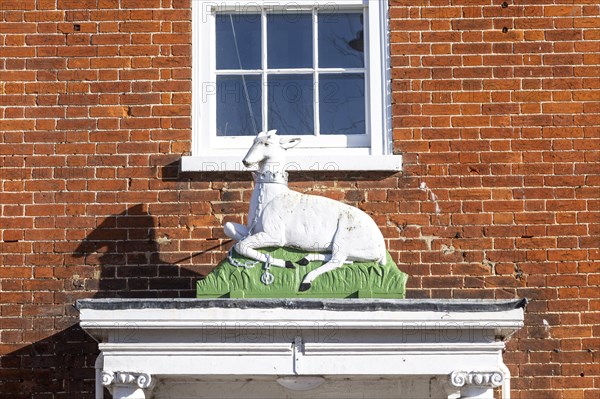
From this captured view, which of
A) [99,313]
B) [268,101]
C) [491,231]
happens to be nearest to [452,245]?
[491,231]

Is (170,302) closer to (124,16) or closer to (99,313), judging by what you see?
(99,313)

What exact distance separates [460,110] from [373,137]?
681mm

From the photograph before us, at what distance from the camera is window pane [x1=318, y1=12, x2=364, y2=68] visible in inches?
404

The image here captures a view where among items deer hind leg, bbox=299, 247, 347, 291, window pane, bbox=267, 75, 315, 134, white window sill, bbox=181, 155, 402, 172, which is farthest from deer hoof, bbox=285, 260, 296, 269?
window pane, bbox=267, 75, 315, 134

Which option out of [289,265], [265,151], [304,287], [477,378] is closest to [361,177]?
[265,151]

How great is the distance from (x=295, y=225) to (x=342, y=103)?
5.21 feet

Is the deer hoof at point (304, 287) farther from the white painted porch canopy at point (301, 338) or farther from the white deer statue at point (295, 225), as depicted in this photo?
the white painted porch canopy at point (301, 338)

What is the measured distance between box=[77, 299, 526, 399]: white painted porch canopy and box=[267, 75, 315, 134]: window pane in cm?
204

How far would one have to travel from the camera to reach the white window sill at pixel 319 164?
983 centimetres

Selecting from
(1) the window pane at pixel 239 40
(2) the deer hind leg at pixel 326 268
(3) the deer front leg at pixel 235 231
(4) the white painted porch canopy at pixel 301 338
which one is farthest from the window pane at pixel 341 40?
(4) the white painted porch canopy at pixel 301 338

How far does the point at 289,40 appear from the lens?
10.3m

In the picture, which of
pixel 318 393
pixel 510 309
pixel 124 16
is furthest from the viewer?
pixel 124 16

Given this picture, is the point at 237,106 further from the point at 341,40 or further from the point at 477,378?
the point at 477,378

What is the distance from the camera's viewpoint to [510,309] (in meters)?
8.48
